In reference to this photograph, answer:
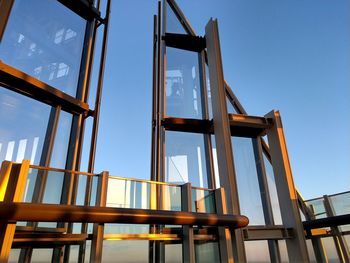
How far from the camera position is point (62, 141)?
470cm

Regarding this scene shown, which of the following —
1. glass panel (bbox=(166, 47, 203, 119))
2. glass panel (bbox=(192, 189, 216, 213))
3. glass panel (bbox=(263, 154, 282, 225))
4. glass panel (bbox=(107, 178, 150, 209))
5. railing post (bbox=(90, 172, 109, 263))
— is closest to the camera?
railing post (bbox=(90, 172, 109, 263))

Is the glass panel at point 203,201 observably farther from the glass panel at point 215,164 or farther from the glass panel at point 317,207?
the glass panel at point 317,207

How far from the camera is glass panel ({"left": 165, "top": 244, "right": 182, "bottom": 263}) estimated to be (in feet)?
10.7

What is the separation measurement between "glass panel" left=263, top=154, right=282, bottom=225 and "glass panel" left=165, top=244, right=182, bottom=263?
2753mm

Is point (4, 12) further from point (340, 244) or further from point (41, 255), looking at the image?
point (340, 244)

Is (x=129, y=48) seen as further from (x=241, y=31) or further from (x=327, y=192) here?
(x=327, y=192)

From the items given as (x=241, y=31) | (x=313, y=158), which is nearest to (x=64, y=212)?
(x=313, y=158)

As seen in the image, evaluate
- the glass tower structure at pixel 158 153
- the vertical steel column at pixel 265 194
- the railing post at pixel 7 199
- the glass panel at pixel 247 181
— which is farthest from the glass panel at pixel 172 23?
the railing post at pixel 7 199

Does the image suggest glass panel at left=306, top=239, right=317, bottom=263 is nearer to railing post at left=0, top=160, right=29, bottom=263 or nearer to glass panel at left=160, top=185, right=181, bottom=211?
→ glass panel at left=160, top=185, right=181, bottom=211

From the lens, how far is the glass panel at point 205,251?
2619mm

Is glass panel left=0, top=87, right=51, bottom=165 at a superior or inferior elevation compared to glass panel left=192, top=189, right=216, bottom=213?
superior

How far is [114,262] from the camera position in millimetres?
3125

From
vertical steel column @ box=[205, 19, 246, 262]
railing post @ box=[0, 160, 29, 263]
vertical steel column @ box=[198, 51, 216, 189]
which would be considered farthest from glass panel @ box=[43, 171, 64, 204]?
vertical steel column @ box=[198, 51, 216, 189]

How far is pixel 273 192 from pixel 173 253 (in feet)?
10.0
